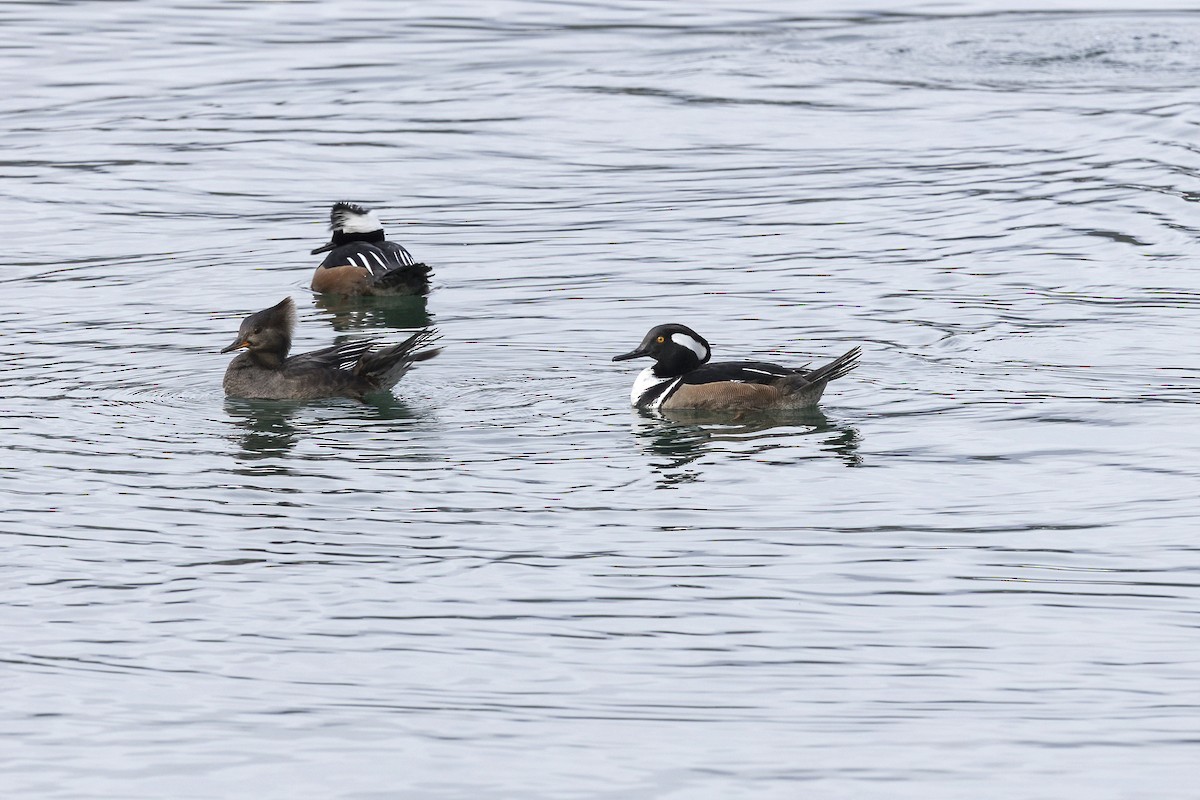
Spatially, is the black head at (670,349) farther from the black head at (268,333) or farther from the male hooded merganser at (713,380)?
the black head at (268,333)

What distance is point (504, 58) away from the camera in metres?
30.8

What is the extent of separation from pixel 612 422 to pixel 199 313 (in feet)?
17.5

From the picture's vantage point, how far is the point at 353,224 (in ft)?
65.3

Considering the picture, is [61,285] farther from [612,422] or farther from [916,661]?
[916,661]

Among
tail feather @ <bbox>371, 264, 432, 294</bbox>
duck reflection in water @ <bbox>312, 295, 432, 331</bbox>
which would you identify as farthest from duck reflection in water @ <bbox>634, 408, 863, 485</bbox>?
tail feather @ <bbox>371, 264, 432, 294</bbox>

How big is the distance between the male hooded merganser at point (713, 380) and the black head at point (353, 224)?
5.78 m

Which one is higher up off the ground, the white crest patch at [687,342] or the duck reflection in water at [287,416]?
the white crest patch at [687,342]

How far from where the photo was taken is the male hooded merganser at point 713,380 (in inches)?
560

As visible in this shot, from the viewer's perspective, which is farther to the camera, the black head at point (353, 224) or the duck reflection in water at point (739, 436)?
the black head at point (353, 224)

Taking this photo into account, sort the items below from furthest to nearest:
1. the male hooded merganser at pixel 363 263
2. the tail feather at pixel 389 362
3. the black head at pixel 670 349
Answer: the male hooded merganser at pixel 363 263
the tail feather at pixel 389 362
the black head at pixel 670 349

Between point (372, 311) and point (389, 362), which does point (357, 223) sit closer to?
point (372, 311)

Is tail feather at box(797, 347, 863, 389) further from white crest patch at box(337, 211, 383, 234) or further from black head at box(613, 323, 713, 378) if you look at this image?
white crest patch at box(337, 211, 383, 234)

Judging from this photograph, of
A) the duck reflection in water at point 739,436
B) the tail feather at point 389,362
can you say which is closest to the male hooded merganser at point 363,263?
the tail feather at point 389,362

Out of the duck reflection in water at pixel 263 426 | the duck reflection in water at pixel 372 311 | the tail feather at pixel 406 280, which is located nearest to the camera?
the duck reflection in water at pixel 263 426
